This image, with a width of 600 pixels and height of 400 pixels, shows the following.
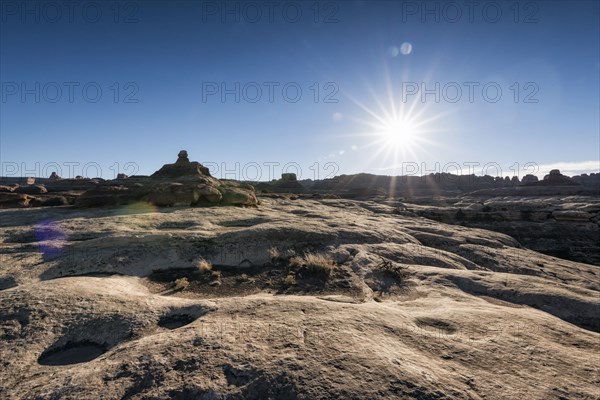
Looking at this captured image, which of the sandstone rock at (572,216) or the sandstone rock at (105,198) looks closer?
the sandstone rock at (105,198)

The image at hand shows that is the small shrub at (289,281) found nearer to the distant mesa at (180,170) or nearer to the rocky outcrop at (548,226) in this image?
the rocky outcrop at (548,226)

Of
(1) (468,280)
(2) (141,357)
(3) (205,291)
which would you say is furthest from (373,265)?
(2) (141,357)

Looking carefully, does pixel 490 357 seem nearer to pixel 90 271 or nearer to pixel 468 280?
pixel 468 280

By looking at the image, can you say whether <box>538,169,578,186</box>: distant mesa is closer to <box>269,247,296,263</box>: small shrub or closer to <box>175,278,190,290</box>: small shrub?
<box>269,247,296,263</box>: small shrub

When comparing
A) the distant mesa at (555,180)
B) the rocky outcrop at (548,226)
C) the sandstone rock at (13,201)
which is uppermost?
the distant mesa at (555,180)

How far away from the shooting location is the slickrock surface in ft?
15.8

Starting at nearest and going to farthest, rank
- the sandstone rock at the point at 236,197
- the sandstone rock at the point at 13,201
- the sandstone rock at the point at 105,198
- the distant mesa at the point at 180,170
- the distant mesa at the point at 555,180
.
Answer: the sandstone rock at the point at 105,198
the sandstone rock at the point at 13,201
the sandstone rock at the point at 236,197
the distant mesa at the point at 180,170
the distant mesa at the point at 555,180

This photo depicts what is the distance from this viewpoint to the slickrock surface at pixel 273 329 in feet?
15.8

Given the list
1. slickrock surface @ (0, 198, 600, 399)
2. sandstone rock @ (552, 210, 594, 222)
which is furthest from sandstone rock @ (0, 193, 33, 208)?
sandstone rock @ (552, 210, 594, 222)

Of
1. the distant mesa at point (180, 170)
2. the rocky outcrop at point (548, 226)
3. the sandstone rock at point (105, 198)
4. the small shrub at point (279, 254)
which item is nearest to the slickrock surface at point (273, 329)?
the small shrub at point (279, 254)

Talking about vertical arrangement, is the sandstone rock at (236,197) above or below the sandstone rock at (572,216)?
above

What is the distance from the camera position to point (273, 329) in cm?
636

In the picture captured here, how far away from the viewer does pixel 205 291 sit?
1104cm

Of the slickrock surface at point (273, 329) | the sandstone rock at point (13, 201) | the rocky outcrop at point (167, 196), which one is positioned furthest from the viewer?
the sandstone rock at point (13, 201)
